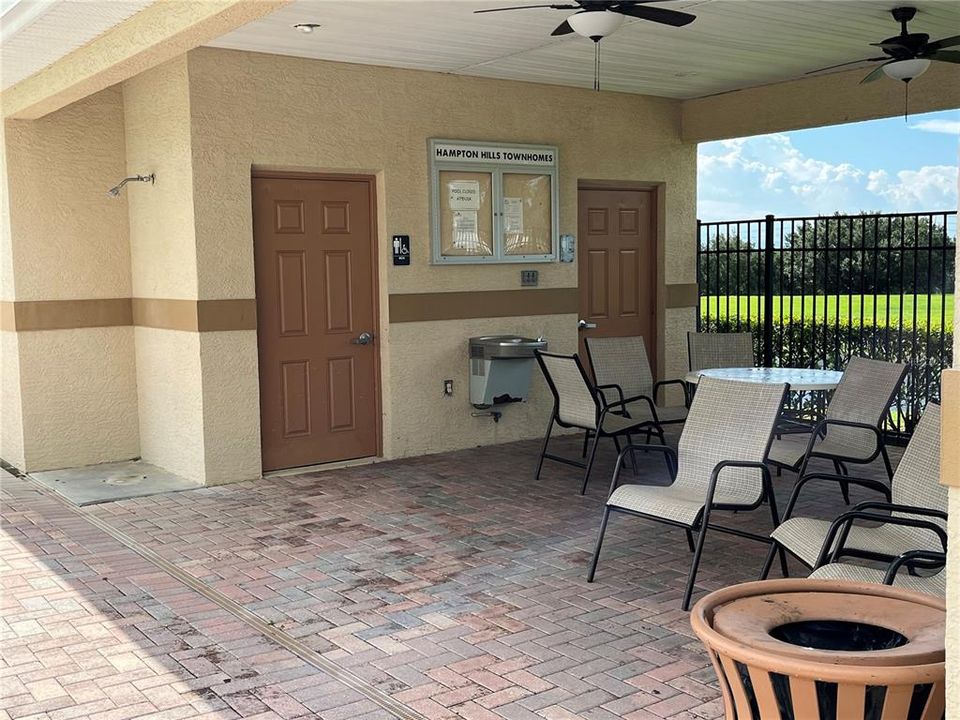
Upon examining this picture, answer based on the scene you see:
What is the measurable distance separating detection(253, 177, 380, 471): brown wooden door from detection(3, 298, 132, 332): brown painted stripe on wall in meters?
1.27

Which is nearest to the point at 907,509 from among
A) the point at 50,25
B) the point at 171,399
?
the point at 50,25

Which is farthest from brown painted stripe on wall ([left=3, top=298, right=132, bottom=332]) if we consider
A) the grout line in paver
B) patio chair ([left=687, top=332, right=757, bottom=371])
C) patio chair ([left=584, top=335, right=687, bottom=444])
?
patio chair ([left=687, top=332, right=757, bottom=371])

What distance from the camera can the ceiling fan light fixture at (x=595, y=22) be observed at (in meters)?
5.18

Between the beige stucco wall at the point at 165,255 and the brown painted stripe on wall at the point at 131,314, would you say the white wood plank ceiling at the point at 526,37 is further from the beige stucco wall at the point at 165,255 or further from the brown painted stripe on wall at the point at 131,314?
the brown painted stripe on wall at the point at 131,314

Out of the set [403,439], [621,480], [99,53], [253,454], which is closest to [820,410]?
[621,480]

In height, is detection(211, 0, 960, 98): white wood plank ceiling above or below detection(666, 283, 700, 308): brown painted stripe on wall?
above

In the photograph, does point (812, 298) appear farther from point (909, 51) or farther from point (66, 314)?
point (66, 314)

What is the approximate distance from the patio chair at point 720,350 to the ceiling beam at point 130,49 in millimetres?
4440

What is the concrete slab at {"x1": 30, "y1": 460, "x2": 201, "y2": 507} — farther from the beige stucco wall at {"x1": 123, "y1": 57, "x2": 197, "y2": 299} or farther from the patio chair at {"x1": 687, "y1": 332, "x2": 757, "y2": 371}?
the patio chair at {"x1": 687, "y1": 332, "x2": 757, "y2": 371}

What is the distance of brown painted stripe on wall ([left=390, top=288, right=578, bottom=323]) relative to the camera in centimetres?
786

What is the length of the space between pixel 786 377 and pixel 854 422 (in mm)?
900

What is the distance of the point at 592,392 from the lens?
261 inches

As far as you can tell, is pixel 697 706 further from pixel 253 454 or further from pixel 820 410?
pixel 820 410

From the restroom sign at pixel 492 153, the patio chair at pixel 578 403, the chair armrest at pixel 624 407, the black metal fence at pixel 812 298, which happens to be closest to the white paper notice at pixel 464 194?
the restroom sign at pixel 492 153
